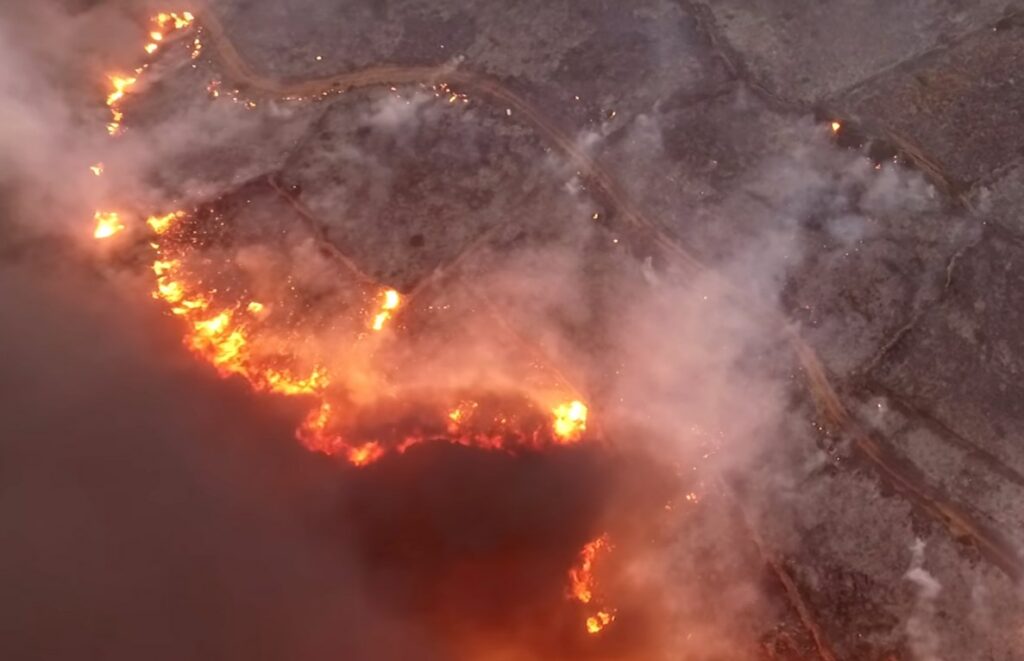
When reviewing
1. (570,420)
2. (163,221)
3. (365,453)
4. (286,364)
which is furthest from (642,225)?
(163,221)

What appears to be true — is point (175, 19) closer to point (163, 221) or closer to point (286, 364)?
point (163, 221)

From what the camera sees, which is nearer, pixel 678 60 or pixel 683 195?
pixel 683 195

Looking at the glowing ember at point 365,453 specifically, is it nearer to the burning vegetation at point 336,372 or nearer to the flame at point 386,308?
the burning vegetation at point 336,372

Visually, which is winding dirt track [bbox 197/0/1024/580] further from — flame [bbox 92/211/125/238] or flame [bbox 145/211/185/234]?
flame [bbox 92/211/125/238]

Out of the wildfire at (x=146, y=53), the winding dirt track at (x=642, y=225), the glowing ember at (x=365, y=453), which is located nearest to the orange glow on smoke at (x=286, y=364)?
the glowing ember at (x=365, y=453)

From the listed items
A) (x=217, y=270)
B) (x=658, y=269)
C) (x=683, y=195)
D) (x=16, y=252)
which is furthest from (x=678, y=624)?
(x=16, y=252)

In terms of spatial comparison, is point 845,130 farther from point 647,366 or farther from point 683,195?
point 647,366

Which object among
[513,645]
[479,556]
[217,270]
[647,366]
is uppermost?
[217,270]
